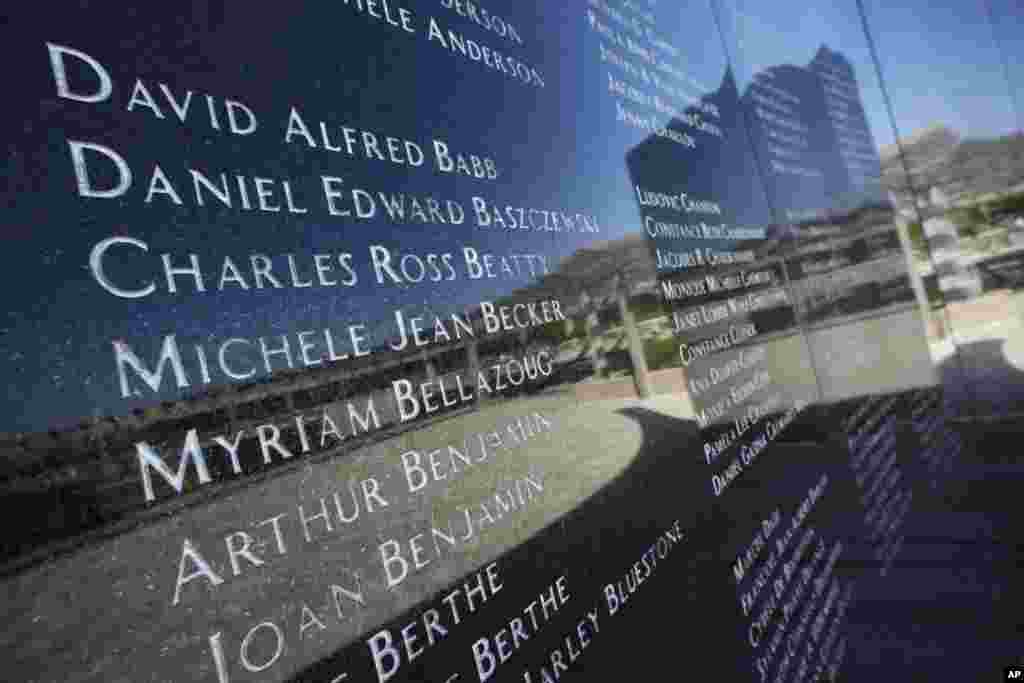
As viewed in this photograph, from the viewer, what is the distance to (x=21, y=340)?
2.48 ft

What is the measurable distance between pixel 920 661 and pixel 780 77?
11.5ft

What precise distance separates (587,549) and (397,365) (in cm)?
78

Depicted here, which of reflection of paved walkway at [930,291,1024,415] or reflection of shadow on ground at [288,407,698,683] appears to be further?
reflection of paved walkway at [930,291,1024,415]

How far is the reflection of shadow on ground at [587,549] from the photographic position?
1.08 m

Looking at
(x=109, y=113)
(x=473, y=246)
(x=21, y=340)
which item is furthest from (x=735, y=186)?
(x=21, y=340)

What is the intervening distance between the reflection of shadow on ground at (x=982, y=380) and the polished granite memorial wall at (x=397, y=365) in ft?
8.30

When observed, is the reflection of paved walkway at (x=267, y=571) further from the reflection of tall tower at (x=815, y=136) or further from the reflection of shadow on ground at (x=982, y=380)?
the reflection of shadow on ground at (x=982, y=380)

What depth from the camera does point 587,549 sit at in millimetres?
1586

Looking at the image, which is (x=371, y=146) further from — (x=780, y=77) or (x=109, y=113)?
(x=780, y=77)

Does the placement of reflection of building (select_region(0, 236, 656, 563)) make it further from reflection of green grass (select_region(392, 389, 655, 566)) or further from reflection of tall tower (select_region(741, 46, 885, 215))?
reflection of tall tower (select_region(741, 46, 885, 215))

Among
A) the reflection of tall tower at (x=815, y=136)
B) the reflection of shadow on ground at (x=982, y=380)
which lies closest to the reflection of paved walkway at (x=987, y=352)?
the reflection of shadow on ground at (x=982, y=380)

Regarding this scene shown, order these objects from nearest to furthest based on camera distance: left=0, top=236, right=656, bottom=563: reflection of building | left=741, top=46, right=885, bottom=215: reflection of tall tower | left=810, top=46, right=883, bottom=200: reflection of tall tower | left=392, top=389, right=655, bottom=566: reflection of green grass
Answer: left=0, top=236, right=656, bottom=563: reflection of building → left=392, top=389, right=655, bottom=566: reflection of green grass → left=741, top=46, right=885, bottom=215: reflection of tall tower → left=810, top=46, right=883, bottom=200: reflection of tall tower

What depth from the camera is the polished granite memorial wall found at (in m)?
0.81

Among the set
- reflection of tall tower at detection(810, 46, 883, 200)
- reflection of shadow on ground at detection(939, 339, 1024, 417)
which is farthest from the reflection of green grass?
reflection of shadow on ground at detection(939, 339, 1024, 417)
